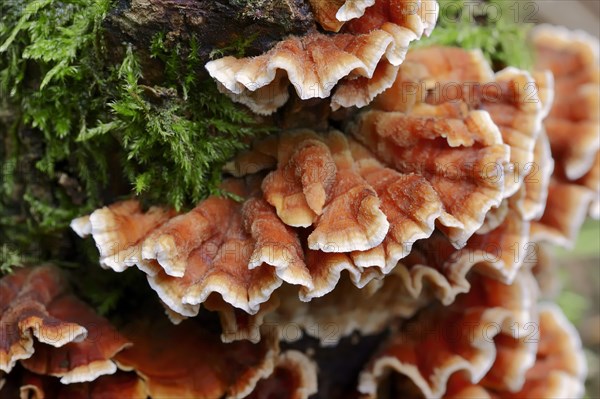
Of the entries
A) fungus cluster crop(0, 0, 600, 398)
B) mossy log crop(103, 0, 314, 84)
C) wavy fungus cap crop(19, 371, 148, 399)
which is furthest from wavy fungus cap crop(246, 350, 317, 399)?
mossy log crop(103, 0, 314, 84)

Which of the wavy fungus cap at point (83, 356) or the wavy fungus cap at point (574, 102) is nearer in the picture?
the wavy fungus cap at point (83, 356)

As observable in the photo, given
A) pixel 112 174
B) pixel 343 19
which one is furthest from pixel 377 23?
pixel 112 174

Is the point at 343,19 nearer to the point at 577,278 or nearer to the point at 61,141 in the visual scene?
the point at 61,141

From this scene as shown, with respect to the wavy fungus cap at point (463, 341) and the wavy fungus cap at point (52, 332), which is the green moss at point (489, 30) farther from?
the wavy fungus cap at point (52, 332)

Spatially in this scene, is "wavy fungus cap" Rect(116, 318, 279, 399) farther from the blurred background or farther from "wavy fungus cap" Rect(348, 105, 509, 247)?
the blurred background

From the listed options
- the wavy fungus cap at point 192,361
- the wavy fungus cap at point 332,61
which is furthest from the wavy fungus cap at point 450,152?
the wavy fungus cap at point 192,361

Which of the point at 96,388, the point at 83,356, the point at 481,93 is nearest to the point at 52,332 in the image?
the point at 83,356

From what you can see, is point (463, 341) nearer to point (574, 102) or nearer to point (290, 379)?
point (290, 379)

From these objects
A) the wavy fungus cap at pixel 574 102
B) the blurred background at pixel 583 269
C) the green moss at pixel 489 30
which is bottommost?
the blurred background at pixel 583 269

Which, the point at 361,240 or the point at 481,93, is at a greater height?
the point at 481,93
